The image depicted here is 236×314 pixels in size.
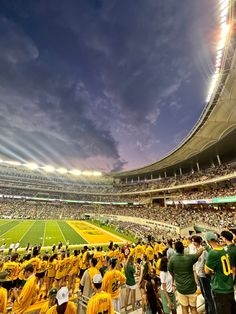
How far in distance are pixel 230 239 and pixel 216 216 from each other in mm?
26891

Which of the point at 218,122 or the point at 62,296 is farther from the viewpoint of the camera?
the point at 218,122

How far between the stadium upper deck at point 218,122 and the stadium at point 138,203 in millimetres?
77

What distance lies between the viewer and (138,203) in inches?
2126

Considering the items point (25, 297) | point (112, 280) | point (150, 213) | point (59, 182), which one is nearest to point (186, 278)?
point (112, 280)

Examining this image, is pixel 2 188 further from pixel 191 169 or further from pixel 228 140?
pixel 228 140

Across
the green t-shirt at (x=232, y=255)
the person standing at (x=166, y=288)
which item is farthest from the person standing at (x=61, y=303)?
the green t-shirt at (x=232, y=255)

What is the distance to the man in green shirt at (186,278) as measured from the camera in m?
3.45

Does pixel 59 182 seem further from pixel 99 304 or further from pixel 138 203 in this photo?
pixel 99 304

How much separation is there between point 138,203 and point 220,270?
5257 cm

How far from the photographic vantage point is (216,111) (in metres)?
21.8

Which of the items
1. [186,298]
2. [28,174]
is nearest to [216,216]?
[186,298]

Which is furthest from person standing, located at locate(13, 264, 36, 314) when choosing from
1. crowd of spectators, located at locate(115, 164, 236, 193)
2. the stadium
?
crowd of spectators, located at locate(115, 164, 236, 193)

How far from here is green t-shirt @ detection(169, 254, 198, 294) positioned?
345 centimetres

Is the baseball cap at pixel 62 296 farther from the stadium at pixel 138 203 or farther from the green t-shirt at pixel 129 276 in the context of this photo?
Answer: the green t-shirt at pixel 129 276
